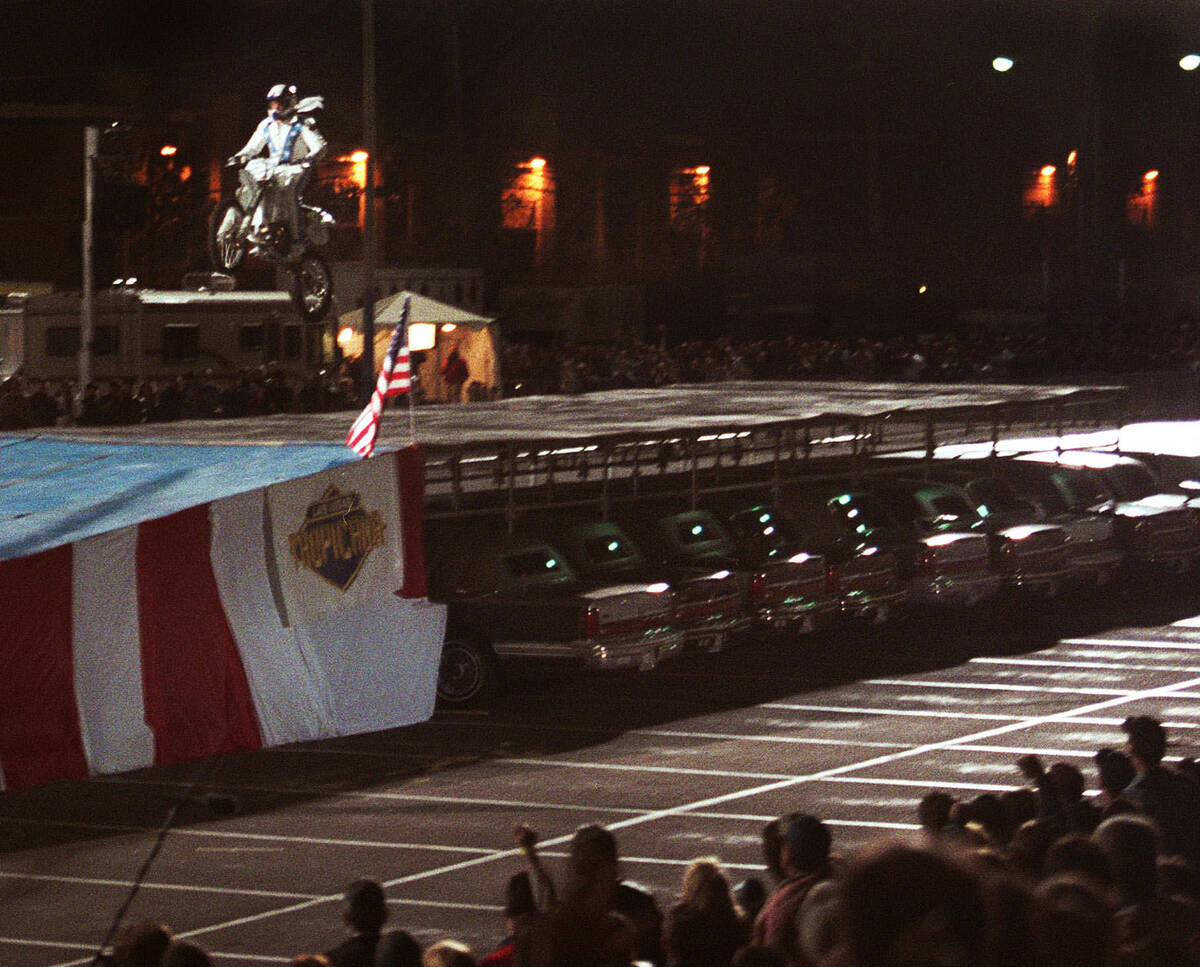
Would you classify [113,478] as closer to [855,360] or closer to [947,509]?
[947,509]

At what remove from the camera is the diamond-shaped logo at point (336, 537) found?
1298cm

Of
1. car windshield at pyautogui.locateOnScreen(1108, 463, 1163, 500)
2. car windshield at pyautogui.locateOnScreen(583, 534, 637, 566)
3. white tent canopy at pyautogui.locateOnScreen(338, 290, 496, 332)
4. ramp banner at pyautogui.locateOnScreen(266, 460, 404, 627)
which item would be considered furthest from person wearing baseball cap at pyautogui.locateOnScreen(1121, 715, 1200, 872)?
white tent canopy at pyautogui.locateOnScreen(338, 290, 496, 332)

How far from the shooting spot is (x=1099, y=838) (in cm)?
566

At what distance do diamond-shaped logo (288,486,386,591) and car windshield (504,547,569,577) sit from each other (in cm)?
274

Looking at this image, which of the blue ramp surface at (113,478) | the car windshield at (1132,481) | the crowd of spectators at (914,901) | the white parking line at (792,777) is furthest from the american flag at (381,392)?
the car windshield at (1132,481)

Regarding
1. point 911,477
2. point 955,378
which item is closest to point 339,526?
point 911,477

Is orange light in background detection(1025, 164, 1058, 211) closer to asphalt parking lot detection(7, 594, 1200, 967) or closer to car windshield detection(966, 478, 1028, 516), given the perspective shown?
car windshield detection(966, 478, 1028, 516)

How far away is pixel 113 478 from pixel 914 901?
11.8 metres

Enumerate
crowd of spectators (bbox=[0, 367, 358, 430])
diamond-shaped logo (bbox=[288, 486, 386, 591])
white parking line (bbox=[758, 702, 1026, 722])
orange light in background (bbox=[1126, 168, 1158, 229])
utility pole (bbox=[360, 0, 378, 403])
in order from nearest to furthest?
diamond-shaped logo (bbox=[288, 486, 386, 591]) → white parking line (bbox=[758, 702, 1026, 722]) → crowd of spectators (bbox=[0, 367, 358, 430]) → utility pole (bbox=[360, 0, 378, 403]) → orange light in background (bbox=[1126, 168, 1158, 229])

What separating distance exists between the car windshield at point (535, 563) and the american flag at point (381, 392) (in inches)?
89.0

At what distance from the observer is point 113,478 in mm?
13695

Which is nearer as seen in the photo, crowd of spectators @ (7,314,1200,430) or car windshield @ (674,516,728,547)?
car windshield @ (674,516,728,547)

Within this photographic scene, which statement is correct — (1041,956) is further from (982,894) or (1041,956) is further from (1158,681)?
(1158,681)

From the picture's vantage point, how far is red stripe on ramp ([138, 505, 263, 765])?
38.7 ft
